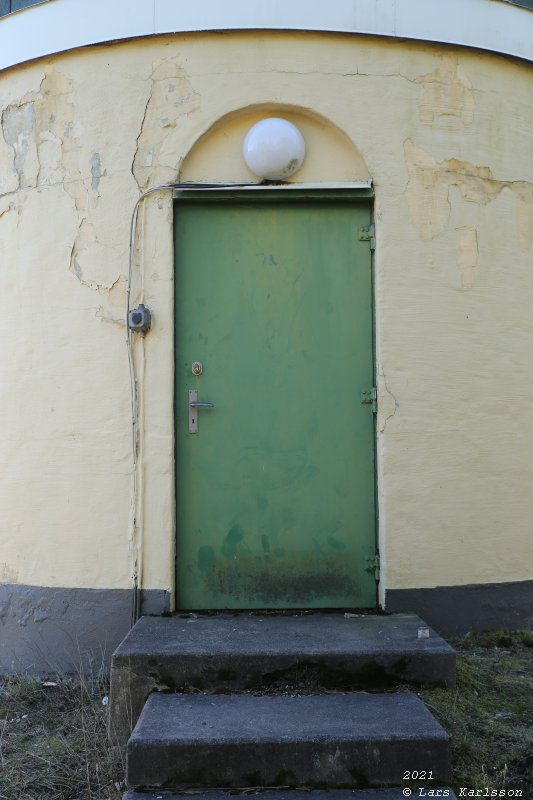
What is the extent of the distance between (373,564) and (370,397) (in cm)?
98

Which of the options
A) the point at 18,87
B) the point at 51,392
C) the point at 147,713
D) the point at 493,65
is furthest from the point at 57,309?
the point at 493,65

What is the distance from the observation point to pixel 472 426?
14.7ft

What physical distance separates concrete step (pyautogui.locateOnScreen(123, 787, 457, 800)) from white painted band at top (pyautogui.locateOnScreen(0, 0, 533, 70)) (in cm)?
396

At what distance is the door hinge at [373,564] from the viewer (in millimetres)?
4355

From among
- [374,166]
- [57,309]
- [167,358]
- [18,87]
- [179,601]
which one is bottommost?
[179,601]

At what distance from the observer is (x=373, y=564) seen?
4.36m

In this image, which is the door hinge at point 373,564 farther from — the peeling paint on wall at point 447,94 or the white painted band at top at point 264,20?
the white painted band at top at point 264,20

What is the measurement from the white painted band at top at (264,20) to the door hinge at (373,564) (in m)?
3.08

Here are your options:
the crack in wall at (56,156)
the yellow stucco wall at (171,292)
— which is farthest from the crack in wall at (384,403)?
the crack in wall at (56,156)

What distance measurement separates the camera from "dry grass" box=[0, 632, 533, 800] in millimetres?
3127

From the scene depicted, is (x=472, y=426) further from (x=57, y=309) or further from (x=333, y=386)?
(x=57, y=309)

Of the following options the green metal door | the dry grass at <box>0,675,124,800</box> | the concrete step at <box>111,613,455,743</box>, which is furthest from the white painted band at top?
the dry grass at <box>0,675,124,800</box>

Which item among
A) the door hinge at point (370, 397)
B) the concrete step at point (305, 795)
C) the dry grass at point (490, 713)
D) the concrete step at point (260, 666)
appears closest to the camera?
the concrete step at point (305, 795)

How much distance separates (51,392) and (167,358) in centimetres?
75
